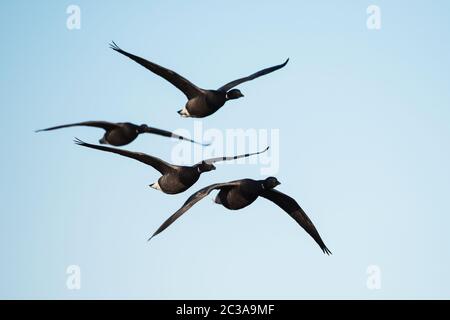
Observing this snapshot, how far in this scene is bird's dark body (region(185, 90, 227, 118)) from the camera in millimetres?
28297

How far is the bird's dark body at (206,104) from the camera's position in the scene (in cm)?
2830

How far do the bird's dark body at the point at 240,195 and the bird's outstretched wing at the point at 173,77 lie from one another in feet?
10.8

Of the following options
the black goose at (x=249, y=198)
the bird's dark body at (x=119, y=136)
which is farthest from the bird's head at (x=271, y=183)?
the bird's dark body at (x=119, y=136)

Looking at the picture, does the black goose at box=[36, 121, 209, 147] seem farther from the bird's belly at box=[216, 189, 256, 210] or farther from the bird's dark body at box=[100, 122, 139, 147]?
the bird's belly at box=[216, 189, 256, 210]

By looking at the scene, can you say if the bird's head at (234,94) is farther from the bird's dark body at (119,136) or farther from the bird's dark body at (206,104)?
the bird's dark body at (119,136)

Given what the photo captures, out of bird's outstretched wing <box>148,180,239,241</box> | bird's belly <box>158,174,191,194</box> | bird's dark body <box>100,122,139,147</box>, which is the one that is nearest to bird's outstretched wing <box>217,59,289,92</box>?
bird's dark body <box>100,122,139,147</box>

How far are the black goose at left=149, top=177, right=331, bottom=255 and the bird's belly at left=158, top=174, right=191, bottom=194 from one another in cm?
138

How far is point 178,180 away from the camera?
2764 centimetres

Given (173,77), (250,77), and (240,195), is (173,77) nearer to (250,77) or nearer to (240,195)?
(250,77)

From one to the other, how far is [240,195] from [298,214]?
2423 mm

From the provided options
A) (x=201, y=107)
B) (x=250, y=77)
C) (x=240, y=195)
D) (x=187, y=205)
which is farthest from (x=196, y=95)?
(x=187, y=205)
